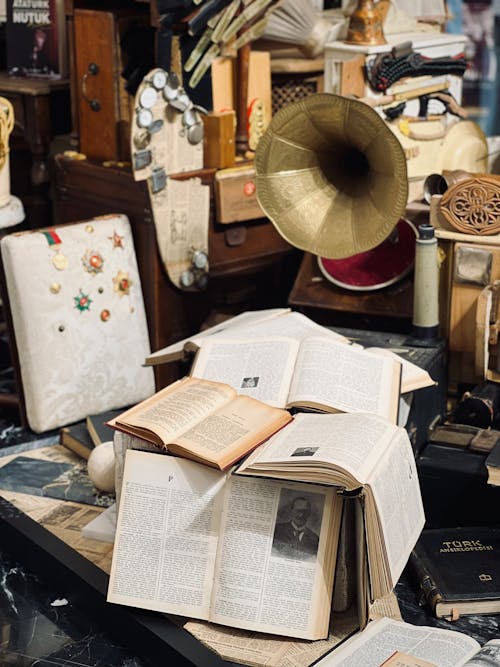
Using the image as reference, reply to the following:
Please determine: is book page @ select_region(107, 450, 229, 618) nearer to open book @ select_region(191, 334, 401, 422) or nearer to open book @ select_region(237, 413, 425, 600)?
open book @ select_region(237, 413, 425, 600)

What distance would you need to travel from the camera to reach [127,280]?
3.97 meters

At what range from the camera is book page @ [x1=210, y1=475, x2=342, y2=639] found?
2562 mm

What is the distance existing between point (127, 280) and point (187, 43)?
3.03 ft

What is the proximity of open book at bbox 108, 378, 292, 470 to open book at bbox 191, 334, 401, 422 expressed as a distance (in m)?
0.09

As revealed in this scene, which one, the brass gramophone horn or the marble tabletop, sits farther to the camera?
the brass gramophone horn

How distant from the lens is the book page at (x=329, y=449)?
243 cm

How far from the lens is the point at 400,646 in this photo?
2533 millimetres

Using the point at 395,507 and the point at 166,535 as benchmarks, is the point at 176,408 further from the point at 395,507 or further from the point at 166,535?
the point at 395,507

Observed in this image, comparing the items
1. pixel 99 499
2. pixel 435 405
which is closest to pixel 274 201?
pixel 435 405

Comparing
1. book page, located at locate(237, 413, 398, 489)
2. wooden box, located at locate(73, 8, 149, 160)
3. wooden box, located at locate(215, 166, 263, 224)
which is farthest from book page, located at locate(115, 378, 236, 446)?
wooden box, located at locate(73, 8, 149, 160)

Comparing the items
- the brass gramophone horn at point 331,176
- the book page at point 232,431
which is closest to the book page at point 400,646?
the book page at point 232,431

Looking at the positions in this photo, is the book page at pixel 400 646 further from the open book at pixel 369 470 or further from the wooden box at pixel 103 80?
the wooden box at pixel 103 80

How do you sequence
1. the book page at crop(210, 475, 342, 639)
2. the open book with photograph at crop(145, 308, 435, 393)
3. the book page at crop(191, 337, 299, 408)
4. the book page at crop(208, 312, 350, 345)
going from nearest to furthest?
the book page at crop(210, 475, 342, 639), the book page at crop(191, 337, 299, 408), the open book with photograph at crop(145, 308, 435, 393), the book page at crop(208, 312, 350, 345)

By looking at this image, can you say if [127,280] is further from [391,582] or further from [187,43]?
[391,582]
